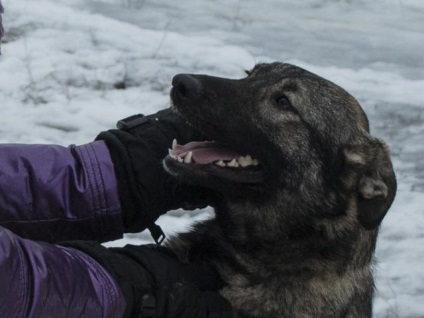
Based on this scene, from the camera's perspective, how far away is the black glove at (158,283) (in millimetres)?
2682

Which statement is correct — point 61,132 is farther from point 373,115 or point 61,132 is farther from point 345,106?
point 345,106

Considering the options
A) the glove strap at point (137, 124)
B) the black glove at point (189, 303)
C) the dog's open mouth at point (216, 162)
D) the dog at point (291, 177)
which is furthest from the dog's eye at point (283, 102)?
the black glove at point (189, 303)

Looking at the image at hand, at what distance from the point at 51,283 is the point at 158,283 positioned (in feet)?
1.73

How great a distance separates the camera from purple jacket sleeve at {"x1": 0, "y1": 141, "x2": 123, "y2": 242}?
3117mm

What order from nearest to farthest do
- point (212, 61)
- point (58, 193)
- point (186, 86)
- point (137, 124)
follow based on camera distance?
1. point (186, 86)
2. point (58, 193)
3. point (137, 124)
4. point (212, 61)

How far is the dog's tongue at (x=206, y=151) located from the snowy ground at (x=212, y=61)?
3.81 ft

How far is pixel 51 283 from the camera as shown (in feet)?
7.75

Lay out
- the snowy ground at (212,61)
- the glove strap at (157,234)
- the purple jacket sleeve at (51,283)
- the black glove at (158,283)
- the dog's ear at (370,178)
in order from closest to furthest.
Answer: the purple jacket sleeve at (51,283)
the black glove at (158,283)
the dog's ear at (370,178)
the glove strap at (157,234)
the snowy ground at (212,61)

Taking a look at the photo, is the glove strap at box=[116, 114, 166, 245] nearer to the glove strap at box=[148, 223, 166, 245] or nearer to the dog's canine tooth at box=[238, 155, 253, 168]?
the glove strap at box=[148, 223, 166, 245]

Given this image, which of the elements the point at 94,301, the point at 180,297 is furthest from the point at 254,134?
the point at 94,301

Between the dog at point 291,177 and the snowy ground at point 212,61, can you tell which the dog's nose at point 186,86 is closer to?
the dog at point 291,177

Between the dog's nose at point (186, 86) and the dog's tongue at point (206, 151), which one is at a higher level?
the dog's nose at point (186, 86)

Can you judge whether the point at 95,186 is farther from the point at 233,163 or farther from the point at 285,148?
the point at 285,148

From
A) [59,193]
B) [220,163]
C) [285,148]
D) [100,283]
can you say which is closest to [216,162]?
[220,163]
